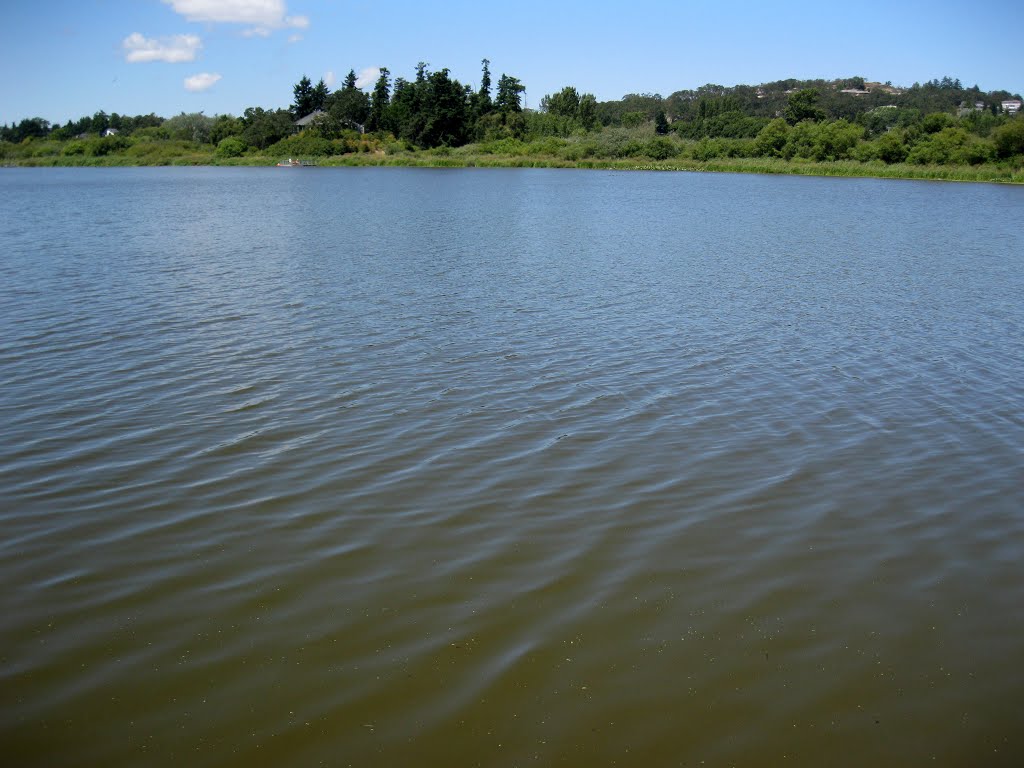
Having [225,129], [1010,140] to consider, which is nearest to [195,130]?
[225,129]

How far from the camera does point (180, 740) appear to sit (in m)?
3.91

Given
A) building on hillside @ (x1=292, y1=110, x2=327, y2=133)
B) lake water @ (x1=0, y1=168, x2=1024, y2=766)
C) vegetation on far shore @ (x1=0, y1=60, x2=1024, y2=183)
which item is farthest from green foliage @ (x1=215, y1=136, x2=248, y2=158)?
lake water @ (x1=0, y1=168, x2=1024, y2=766)

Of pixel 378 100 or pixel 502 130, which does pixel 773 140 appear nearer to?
pixel 502 130

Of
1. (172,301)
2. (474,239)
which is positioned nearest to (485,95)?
(474,239)

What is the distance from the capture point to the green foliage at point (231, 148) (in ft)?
325

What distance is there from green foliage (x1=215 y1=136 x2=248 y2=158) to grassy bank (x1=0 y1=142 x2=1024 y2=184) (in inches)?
44.2

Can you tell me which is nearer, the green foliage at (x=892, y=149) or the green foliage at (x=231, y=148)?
the green foliage at (x=892, y=149)

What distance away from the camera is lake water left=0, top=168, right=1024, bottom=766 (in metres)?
4.11

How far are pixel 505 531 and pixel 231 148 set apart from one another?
342ft

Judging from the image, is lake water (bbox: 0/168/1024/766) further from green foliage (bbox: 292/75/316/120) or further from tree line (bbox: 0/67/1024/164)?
green foliage (bbox: 292/75/316/120)

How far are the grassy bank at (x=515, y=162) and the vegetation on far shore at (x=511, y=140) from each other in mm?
148

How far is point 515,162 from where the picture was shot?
3388 inches

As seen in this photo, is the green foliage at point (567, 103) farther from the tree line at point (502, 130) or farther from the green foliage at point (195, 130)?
the green foliage at point (195, 130)

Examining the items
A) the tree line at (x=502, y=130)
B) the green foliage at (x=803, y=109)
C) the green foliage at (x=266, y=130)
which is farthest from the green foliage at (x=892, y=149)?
the green foliage at (x=266, y=130)
